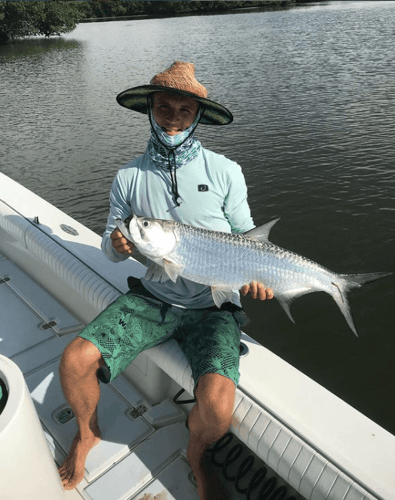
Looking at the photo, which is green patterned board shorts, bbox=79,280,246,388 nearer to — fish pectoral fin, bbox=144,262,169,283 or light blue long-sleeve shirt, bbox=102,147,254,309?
light blue long-sleeve shirt, bbox=102,147,254,309

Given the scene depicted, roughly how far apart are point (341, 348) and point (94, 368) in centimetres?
446

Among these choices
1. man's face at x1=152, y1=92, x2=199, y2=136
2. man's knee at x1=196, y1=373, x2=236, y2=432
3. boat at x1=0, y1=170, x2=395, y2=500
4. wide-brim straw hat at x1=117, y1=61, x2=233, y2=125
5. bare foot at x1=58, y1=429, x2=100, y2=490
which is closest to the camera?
boat at x1=0, y1=170, x2=395, y2=500

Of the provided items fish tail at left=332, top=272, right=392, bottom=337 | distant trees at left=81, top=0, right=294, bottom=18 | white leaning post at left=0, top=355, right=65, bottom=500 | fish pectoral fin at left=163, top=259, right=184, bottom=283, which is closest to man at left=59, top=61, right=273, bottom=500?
fish pectoral fin at left=163, top=259, right=184, bottom=283

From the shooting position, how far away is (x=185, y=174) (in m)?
2.97

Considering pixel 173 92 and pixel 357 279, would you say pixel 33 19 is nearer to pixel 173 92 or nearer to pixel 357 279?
pixel 173 92

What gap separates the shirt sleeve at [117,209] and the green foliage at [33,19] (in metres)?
54.1

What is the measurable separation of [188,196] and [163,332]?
0.96 metres

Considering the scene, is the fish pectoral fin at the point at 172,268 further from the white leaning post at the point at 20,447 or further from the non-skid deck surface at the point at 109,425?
the non-skid deck surface at the point at 109,425

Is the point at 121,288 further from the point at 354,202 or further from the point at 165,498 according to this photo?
the point at 354,202

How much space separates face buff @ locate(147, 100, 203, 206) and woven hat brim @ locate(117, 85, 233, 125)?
0.18 m

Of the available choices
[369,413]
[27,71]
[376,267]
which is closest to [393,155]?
[376,267]

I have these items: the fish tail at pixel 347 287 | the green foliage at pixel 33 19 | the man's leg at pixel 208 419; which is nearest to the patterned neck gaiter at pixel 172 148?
the fish tail at pixel 347 287

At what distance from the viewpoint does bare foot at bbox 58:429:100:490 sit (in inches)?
105

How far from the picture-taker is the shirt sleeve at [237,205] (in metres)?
3.00
